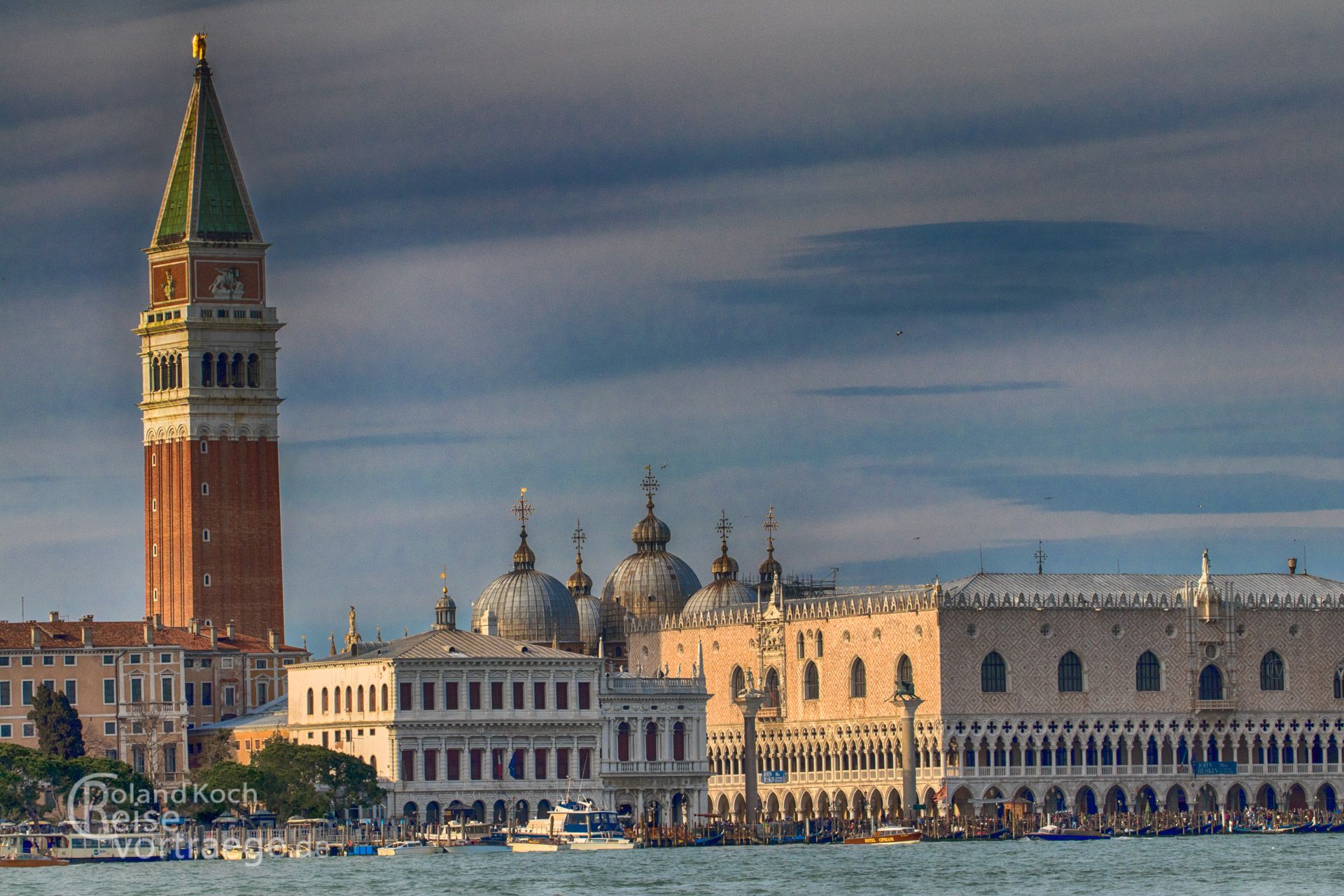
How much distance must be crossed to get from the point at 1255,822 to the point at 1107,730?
706cm

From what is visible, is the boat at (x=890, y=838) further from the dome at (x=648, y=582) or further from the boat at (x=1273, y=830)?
the dome at (x=648, y=582)

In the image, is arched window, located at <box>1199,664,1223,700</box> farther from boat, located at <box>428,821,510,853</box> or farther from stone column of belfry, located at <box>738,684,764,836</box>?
boat, located at <box>428,821,510,853</box>

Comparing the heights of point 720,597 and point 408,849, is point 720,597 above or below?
above

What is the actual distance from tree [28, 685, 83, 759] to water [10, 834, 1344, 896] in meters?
14.0

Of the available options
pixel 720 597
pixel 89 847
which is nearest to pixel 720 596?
pixel 720 597

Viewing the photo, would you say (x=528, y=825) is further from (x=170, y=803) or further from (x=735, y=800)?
(x=735, y=800)

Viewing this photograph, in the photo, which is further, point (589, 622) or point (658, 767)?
point (589, 622)

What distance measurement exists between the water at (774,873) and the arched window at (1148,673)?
14.0 meters

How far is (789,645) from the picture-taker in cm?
15688

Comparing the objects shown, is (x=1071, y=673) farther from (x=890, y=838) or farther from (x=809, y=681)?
(x=890, y=838)

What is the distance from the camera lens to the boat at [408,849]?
129750mm

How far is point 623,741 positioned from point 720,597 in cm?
2445

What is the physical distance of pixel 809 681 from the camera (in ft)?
511

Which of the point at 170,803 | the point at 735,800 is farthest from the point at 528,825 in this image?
the point at 735,800
